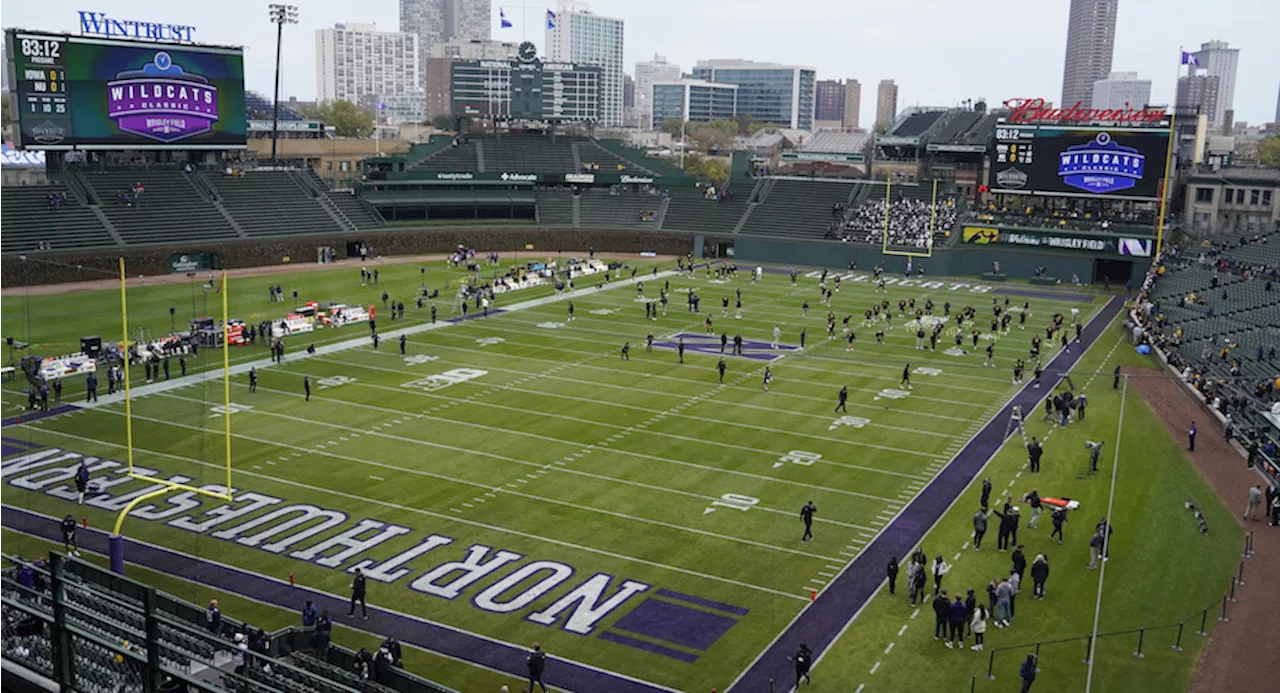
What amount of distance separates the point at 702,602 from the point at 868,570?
4.34 metres

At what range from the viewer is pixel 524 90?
103062 millimetres

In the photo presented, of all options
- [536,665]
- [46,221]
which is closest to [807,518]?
[536,665]

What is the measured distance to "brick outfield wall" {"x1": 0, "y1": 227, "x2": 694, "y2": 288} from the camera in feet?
208

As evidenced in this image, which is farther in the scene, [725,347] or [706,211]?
[706,211]

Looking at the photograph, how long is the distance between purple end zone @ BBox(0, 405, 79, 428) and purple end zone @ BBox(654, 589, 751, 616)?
710 inches

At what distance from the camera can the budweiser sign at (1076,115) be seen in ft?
244

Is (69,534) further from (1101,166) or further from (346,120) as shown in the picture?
(346,120)

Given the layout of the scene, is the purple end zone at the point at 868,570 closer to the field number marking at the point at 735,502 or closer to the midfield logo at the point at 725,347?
the field number marking at the point at 735,502

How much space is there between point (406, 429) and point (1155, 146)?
5942 centimetres

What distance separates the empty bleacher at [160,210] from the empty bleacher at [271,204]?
6.34 ft

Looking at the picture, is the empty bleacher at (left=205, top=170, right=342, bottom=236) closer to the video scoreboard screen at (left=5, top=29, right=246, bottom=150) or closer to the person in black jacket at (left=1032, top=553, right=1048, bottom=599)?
the video scoreboard screen at (left=5, top=29, right=246, bottom=150)

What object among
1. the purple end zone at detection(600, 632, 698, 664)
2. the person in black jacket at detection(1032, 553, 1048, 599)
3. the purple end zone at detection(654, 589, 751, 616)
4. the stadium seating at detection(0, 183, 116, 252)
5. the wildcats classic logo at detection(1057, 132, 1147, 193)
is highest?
the wildcats classic logo at detection(1057, 132, 1147, 193)

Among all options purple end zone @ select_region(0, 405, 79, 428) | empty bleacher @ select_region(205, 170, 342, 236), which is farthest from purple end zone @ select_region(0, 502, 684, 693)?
empty bleacher @ select_region(205, 170, 342, 236)

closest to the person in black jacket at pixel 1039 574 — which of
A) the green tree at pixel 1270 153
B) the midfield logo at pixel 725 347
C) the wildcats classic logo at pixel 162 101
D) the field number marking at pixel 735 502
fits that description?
the field number marking at pixel 735 502
